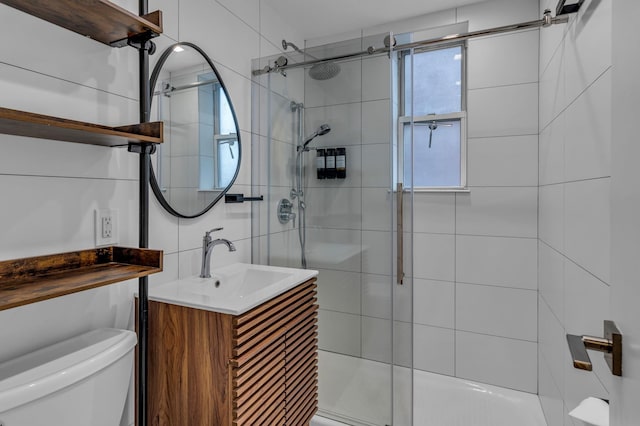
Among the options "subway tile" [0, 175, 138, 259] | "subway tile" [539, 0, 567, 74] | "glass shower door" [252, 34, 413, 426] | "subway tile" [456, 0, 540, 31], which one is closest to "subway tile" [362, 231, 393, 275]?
"glass shower door" [252, 34, 413, 426]

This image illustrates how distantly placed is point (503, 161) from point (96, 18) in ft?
7.23

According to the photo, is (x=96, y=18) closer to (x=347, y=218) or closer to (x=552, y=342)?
(x=347, y=218)

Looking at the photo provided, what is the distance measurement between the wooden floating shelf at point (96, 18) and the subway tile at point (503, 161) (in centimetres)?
194

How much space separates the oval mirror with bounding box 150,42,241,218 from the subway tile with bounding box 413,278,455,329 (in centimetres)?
153

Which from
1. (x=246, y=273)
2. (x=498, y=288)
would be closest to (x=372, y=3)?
(x=246, y=273)

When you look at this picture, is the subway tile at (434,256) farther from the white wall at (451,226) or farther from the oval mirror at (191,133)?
the oval mirror at (191,133)

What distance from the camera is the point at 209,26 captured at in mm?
1700

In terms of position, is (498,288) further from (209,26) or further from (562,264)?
(209,26)

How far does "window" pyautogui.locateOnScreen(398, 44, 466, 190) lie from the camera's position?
2.28 metres

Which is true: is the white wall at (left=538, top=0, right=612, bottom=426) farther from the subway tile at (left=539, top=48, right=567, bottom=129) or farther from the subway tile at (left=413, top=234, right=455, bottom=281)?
the subway tile at (left=413, top=234, right=455, bottom=281)

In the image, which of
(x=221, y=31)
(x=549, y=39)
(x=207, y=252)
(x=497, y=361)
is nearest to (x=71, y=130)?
(x=207, y=252)

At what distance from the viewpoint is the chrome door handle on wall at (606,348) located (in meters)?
0.56

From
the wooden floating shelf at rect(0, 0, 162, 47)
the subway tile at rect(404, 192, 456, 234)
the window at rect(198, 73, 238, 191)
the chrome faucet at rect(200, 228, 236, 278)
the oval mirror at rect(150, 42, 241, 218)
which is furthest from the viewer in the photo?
the subway tile at rect(404, 192, 456, 234)

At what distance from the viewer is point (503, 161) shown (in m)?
2.13
